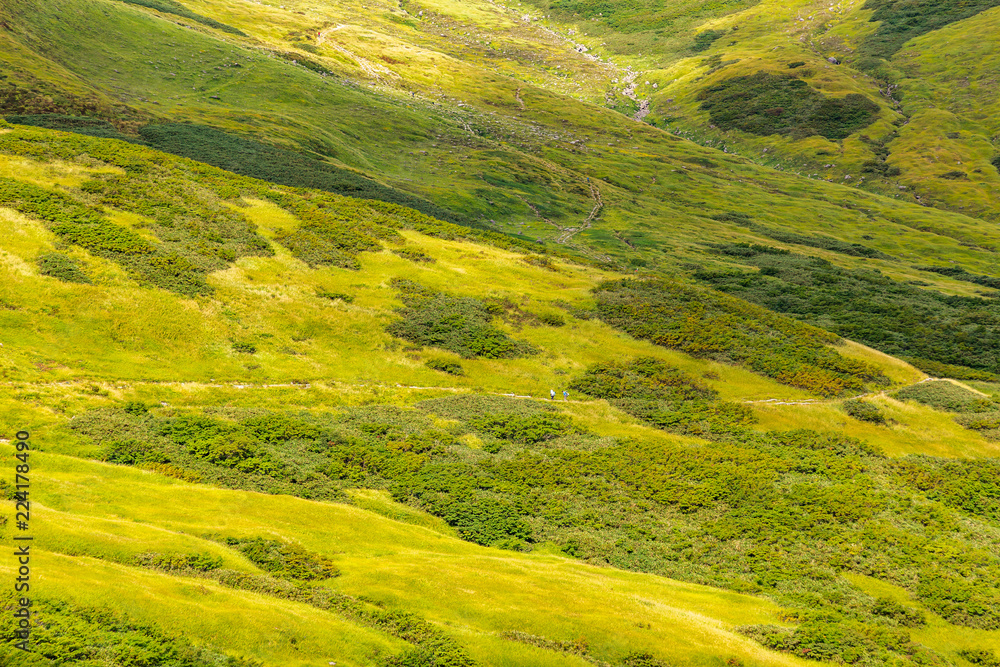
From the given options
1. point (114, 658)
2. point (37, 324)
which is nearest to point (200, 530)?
point (114, 658)

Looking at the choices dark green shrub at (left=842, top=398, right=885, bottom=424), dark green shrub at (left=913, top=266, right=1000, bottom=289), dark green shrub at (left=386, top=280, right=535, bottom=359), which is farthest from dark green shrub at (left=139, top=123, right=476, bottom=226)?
dark green shrub at (left=913, top=266, right=1000, bottom=289)

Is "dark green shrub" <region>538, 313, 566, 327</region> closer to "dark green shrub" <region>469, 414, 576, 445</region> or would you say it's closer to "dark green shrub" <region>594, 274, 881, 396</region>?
"dark green shrub" <region>594, 274, 881, 396</region>

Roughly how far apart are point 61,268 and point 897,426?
71109 millimetres

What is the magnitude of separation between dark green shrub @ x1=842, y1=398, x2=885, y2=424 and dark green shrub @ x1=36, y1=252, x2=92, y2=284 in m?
66.2

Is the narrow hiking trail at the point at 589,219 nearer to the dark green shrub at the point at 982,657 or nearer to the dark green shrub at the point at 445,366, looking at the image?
the dark green shrub at the point at 445,366

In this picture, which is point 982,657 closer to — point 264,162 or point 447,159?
point 264,162

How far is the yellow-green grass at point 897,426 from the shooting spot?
51.8 m

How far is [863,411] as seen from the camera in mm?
56656

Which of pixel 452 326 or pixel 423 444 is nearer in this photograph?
pixel 423 444

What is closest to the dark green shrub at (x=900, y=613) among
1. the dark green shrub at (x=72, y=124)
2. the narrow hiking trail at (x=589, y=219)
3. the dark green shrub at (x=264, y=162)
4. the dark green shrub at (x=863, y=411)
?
the dark green shrub at (x=863, y=411)

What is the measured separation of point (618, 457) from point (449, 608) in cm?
2344

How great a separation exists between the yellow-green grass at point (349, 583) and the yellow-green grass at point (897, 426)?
2800cm
